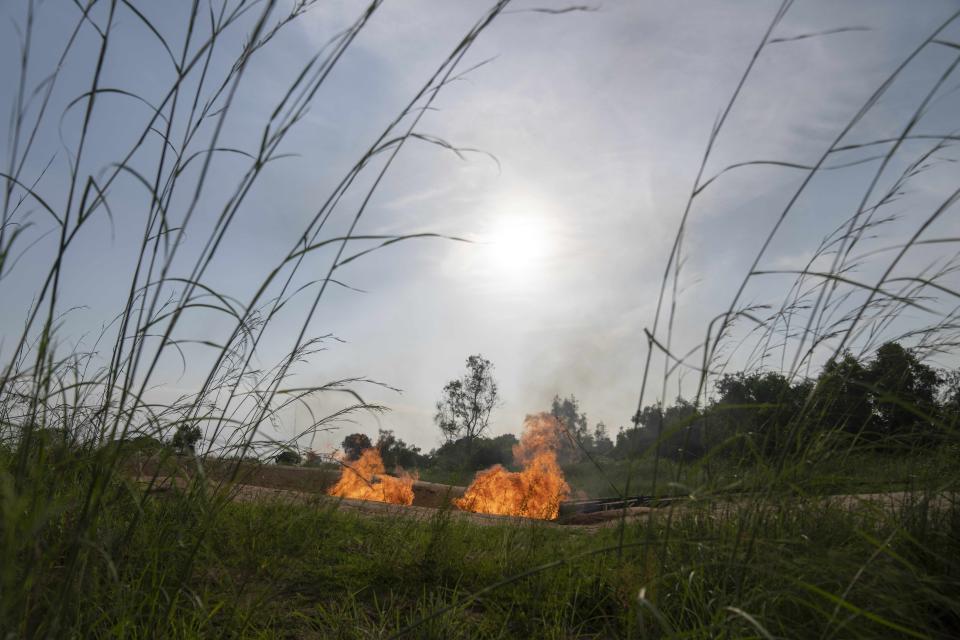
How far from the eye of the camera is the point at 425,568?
2320mm

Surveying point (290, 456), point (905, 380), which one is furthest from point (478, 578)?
point (905, 380)

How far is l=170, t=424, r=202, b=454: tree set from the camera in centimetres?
115

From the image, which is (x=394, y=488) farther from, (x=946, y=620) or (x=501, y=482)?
(x=946, y=620)

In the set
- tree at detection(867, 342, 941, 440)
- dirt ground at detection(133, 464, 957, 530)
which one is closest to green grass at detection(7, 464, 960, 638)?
dirt ground at detection(133, 464, 957, 530)

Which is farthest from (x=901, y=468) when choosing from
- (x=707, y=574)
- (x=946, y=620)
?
(x=707, y=574)

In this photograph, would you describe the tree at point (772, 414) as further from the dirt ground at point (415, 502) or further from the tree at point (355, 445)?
the tree at point (355, 445)

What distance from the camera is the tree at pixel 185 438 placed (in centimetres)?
115

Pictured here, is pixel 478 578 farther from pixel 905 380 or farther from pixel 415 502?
pixel 415 502

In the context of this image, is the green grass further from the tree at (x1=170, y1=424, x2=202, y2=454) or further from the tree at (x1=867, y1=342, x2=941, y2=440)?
the tree at (x1=867, y1=342, x2=941, y2=440)

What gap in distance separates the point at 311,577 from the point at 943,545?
195 cm

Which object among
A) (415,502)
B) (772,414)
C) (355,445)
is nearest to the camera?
(772,414)

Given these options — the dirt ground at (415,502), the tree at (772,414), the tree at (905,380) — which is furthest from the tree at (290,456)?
the tree at (905,380)

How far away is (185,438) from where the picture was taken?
1.36 meters

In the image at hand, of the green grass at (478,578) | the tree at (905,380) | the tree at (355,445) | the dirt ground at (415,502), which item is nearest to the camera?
the green grass at (478,578)
